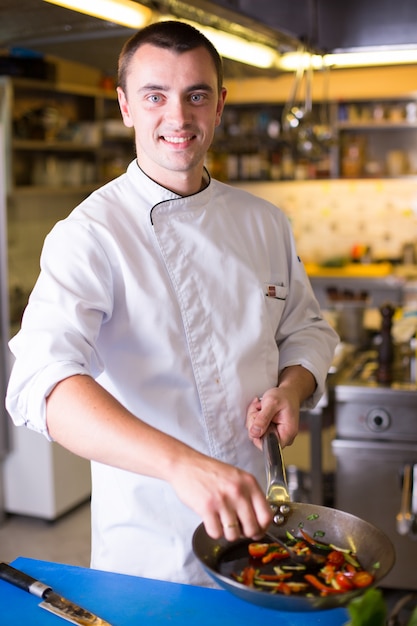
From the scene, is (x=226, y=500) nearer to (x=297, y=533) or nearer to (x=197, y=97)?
(x=297, y=533)

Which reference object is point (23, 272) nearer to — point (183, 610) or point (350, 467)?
point (350, 467)

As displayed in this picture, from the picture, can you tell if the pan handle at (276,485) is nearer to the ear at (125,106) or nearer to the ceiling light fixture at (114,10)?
the ear at (125,106)

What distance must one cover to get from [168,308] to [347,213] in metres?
5.67

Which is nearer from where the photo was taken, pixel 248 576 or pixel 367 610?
pixel 367 610

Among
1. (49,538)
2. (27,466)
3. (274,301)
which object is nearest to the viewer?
(274,301)

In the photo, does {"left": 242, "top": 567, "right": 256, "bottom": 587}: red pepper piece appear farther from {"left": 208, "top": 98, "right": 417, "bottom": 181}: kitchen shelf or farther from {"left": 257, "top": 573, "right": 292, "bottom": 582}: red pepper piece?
{"left": 208, "top": 98, "right": 417, "bottom": 181}: kitchen shelf

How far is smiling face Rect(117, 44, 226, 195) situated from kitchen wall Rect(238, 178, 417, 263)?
5.48 meters

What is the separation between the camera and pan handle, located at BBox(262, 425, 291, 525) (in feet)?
4.48

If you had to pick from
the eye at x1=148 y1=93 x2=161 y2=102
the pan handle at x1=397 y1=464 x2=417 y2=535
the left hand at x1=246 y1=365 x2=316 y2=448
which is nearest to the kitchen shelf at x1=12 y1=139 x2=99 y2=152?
the pan handle at x1=397 y1=464 x2=417 y2=535

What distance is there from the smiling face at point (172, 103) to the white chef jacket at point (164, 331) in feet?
0.33

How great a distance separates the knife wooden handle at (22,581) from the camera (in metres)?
1.38

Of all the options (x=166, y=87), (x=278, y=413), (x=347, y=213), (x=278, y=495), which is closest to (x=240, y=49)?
(x=166, y=87)

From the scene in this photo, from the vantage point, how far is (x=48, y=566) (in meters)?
1.50

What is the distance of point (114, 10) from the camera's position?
2312 millimetres
